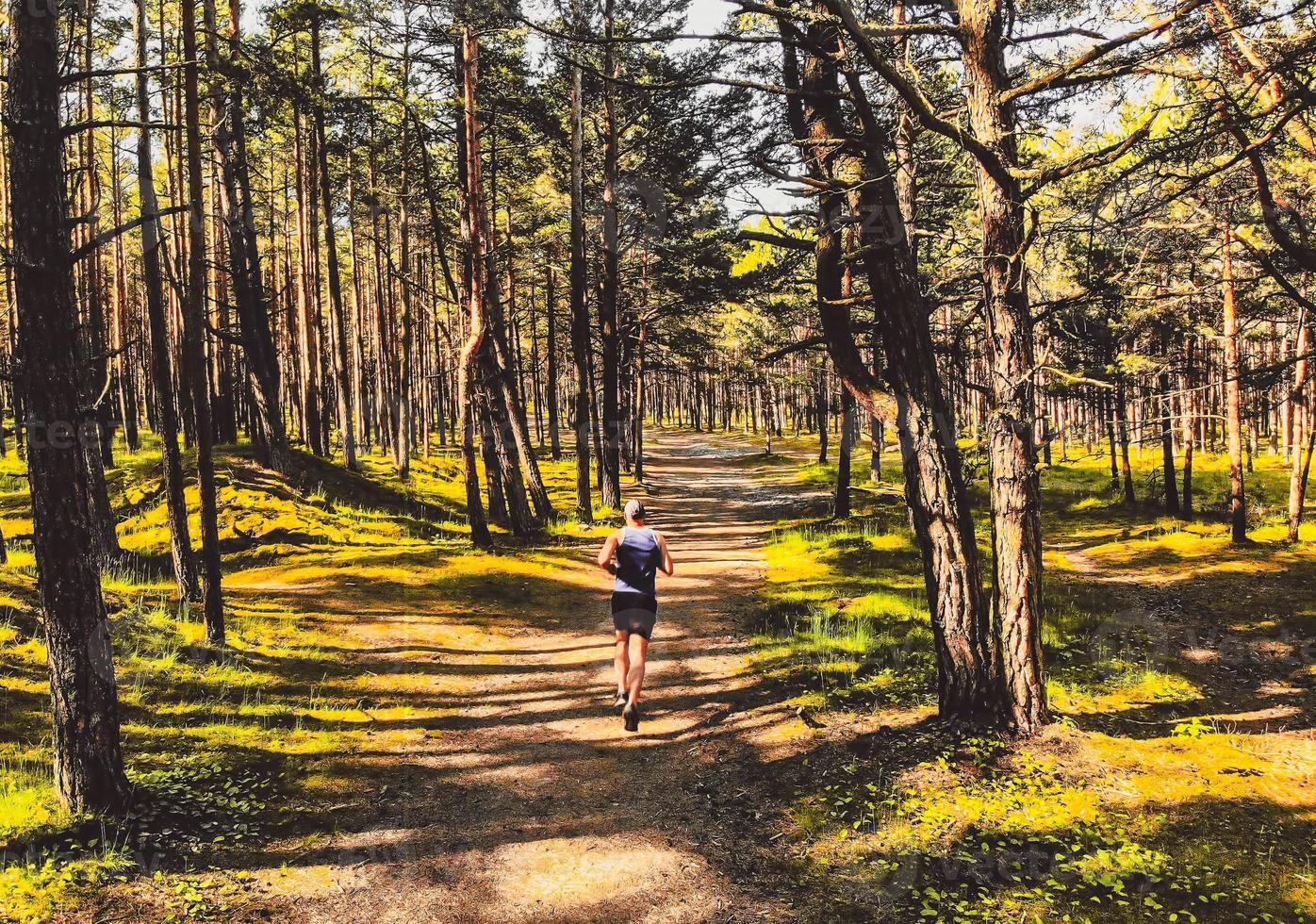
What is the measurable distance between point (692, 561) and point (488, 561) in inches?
163

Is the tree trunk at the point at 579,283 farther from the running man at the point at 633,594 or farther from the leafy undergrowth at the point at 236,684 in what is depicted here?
the running man at the point at 633,594

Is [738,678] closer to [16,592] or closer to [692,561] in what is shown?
[692,561]

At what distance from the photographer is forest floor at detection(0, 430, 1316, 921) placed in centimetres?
445

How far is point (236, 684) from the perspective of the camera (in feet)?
24.7

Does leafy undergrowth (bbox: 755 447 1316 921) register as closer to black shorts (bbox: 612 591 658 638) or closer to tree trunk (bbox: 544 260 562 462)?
black shorts (bbox: 612 591 658 638)

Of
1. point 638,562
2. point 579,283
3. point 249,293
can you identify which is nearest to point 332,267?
point 249,293

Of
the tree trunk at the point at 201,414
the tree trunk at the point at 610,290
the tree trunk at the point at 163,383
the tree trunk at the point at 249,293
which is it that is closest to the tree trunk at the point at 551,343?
the tree trunk at the point at 610,290

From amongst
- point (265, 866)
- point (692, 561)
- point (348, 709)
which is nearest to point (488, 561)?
point (692, 561)

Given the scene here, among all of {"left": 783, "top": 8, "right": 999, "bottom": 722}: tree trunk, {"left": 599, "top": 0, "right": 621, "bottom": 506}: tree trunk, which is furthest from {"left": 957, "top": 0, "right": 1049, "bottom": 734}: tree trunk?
{"left": 599, "top": 0, "right": 621, "bottom": 506}: tree trunk

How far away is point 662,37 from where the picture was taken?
412 cm

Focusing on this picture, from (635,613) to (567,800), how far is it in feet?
6.25

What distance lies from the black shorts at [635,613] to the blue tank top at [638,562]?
0.06 metres

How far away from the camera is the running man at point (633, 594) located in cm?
706

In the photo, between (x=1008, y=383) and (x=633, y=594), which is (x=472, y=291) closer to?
(x=633, y=594)
